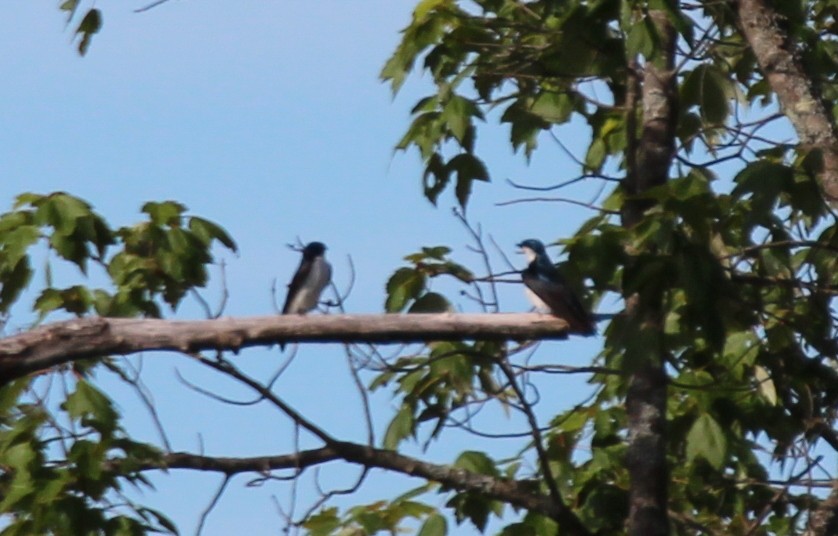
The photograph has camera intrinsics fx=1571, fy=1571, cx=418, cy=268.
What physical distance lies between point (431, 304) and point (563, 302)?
0.54 metres

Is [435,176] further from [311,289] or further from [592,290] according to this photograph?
[311,289]

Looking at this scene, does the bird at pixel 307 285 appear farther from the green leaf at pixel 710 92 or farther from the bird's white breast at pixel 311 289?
the green leaf at pixel 710 92

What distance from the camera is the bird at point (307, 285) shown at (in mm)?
10172

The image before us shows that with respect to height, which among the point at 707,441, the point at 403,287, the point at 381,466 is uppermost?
the point at 403,287

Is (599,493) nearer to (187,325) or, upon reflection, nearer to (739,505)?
(739,505)

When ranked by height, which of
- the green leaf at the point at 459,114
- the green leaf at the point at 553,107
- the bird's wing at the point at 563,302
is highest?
the green leaf at the point at 553,107

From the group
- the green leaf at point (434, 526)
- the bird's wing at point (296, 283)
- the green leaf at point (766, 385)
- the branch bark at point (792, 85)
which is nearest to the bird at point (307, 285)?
the bird's wing at point (296, 283)

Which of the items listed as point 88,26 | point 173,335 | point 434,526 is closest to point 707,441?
point 434,526

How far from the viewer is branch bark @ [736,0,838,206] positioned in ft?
18.1

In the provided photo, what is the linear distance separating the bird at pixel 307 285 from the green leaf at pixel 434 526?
3759mm

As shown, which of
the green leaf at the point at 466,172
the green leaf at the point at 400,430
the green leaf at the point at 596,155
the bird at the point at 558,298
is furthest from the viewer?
the green leaf at the point at 596,155

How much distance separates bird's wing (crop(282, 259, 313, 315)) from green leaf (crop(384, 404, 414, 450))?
3.18 m

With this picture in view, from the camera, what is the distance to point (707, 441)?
21.5 feet

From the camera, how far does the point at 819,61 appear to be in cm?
696
